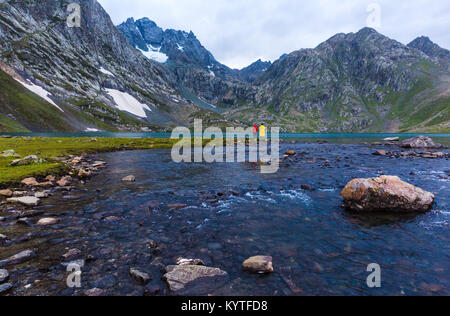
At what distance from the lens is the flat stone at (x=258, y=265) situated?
323 inches

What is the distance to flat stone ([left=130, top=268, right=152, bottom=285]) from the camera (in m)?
7.54

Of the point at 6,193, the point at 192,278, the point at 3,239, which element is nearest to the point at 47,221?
the point at 3,239

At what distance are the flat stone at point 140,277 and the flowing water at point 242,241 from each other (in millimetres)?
169

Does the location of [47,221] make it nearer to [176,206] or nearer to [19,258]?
[19,258]

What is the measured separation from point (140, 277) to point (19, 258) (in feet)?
17.2

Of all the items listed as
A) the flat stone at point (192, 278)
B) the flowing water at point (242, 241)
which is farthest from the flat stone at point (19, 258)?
the flat stone at point (192, 278)

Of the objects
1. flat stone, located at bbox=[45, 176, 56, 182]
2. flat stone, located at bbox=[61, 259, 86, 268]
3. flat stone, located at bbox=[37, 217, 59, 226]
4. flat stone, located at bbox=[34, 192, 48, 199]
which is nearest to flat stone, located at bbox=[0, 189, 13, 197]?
flat stone, located at bbox=[34, 192, 48, 199]

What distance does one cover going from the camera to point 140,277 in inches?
299

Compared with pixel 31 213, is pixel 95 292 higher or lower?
lower

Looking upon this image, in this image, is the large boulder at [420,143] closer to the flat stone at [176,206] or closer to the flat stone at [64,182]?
the flat stone at [176,206]

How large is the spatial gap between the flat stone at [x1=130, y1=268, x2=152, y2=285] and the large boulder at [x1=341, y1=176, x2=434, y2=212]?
1371 cm

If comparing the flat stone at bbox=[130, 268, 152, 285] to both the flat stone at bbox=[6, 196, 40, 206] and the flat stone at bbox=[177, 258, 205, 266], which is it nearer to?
the flat stone at bbox=[177, 258, 205, 266]

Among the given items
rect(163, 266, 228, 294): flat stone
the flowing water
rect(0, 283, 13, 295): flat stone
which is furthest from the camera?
the flowing water
